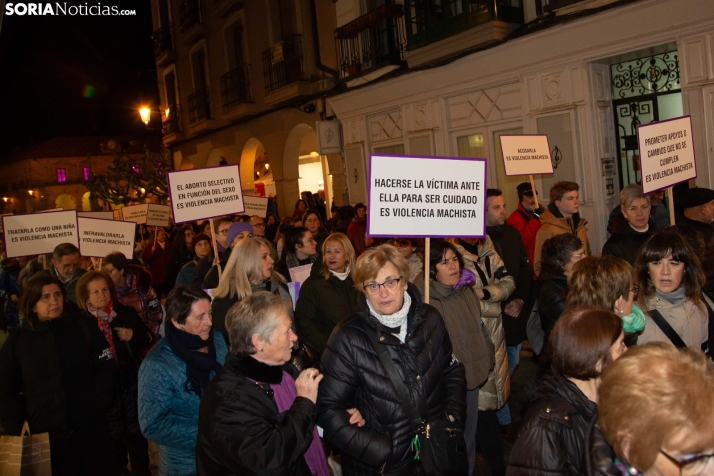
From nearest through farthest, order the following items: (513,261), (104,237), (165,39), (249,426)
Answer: (249,426)
(513,261)
(104,237)
(165,39)

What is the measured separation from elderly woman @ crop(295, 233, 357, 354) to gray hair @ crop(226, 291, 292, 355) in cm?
198

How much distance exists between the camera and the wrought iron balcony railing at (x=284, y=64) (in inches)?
649

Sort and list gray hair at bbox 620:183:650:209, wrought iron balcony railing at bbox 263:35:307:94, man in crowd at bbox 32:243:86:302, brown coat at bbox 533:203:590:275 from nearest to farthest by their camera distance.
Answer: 1. gray hair at bbox 620:183:650:209
2. brown coat at bbox 533:203:590:275
3. man in crowd at bbox 32:243:86:302
4. wrought iron balcony railing at bbox 263:35:307:94

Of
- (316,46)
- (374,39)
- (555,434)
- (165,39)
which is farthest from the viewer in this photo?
(165,39)

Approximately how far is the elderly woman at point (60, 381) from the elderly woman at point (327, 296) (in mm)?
1517

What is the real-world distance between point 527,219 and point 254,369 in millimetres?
5255

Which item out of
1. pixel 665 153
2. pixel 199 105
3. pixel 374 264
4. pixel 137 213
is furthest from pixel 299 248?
pixel 199 105

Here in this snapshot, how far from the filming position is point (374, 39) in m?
13.6

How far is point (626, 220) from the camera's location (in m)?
5.82

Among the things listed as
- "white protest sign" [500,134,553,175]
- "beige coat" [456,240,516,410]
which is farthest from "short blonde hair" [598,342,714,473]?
"white protest sign" [500,134,553,175]

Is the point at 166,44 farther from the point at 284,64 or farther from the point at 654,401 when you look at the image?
the point at 654,401

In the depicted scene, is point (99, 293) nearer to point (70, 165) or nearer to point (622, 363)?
point (622, 363)

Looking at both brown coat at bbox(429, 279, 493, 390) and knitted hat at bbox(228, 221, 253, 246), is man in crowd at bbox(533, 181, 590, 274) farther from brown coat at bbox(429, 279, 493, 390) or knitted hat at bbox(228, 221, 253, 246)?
knitted hat at bbox(228, 221, 253, 246)

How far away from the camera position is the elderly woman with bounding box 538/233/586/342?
4.12 m
